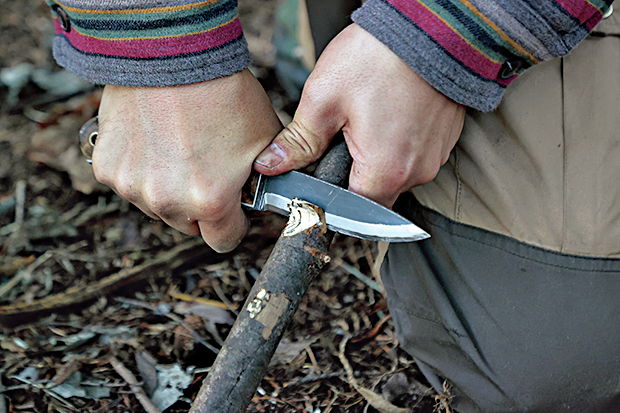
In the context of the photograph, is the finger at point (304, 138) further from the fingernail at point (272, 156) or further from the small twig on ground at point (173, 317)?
the small twig on ground at point (173, 317)

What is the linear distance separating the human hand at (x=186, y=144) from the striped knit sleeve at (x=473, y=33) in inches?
15.0

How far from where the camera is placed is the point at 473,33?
41.0 inches

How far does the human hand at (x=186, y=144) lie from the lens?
1.16m

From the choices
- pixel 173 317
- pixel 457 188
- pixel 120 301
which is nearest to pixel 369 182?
pixel 457 188

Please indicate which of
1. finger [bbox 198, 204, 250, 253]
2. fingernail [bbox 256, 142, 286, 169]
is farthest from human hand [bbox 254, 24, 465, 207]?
finger [bbox 198, 204, 250, 253]

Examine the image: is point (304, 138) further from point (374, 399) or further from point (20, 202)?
point (20, 202)

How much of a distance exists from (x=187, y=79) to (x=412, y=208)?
824mm

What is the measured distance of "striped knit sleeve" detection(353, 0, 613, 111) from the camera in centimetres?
103

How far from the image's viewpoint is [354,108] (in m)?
1.10

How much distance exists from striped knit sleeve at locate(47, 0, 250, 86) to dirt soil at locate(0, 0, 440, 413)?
0.96 m

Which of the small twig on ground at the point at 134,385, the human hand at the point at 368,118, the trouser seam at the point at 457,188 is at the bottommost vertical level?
the small twig on ground at the point at 134,385

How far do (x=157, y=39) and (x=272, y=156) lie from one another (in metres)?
0.39

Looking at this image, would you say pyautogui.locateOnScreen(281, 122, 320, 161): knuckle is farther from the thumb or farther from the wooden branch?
the wooden branch

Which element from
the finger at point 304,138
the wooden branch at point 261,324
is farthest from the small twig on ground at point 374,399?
the finger at point 304,138
